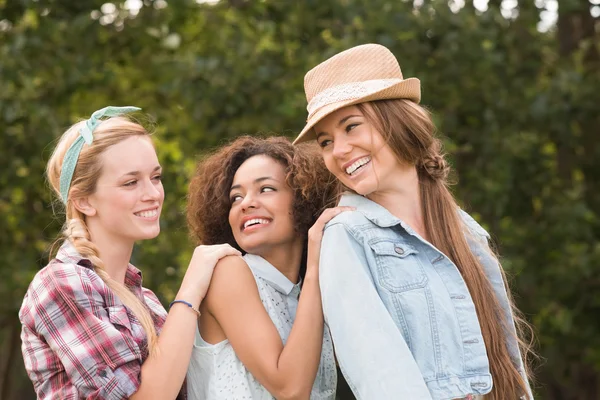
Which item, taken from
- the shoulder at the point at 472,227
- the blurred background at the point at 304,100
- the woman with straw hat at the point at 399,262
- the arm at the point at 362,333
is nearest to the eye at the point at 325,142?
the woman with straw hat at the point at 399,262

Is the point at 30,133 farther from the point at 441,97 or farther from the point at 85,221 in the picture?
the point at 85,221

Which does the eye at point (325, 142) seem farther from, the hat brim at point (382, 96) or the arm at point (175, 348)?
the arm at point (175, 348)

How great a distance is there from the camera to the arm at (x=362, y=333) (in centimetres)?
259

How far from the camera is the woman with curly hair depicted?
2.87 m

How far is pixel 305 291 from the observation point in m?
2.87

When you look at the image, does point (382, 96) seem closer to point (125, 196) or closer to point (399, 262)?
point (399, 262)

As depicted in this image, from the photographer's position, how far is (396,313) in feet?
8.93

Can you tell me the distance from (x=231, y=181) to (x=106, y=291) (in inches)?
24.0

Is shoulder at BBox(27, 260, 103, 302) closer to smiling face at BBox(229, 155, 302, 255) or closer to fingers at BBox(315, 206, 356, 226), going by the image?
smiling face at BBox(229, 155, 302, 255)

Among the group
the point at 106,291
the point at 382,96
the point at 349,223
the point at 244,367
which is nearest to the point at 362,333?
the point at 349,223

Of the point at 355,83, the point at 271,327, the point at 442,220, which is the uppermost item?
the point at 355,83

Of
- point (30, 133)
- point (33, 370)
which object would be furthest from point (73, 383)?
point (30, 133)

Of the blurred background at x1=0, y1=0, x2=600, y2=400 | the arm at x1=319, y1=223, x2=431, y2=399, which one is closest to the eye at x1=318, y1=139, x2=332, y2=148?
the arm at x1=319, y1=223, x2=431, y2=399

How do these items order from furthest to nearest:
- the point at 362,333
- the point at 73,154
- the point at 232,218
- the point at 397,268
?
the point at 232,218
the point at 73,154
the point at 397,268
the point at 362,333
